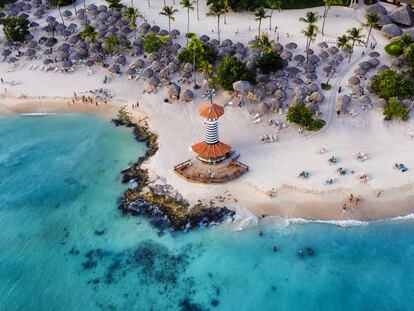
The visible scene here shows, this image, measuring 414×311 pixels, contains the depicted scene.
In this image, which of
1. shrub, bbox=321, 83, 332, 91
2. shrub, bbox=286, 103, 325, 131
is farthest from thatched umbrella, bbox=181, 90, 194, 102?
shrub, bbox=321, 83, 332, 91

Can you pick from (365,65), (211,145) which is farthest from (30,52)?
(365,65)

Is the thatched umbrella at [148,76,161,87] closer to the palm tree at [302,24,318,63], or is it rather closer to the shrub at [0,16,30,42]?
the palm tree at [302,24,318,63]

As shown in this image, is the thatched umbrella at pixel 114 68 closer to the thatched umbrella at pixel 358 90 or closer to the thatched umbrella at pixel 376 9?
the thatched umbrella at pixel 358 90

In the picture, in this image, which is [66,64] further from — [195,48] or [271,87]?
[271,87]

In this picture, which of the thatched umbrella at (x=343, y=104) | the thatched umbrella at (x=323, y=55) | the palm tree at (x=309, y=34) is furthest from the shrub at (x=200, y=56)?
the thatched umbrella at (x=343, y=104)

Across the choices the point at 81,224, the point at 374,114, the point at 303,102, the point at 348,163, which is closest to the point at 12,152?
the point at 81,224

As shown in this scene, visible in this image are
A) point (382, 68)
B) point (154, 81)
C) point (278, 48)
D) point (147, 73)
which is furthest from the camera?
point (278, 48)
